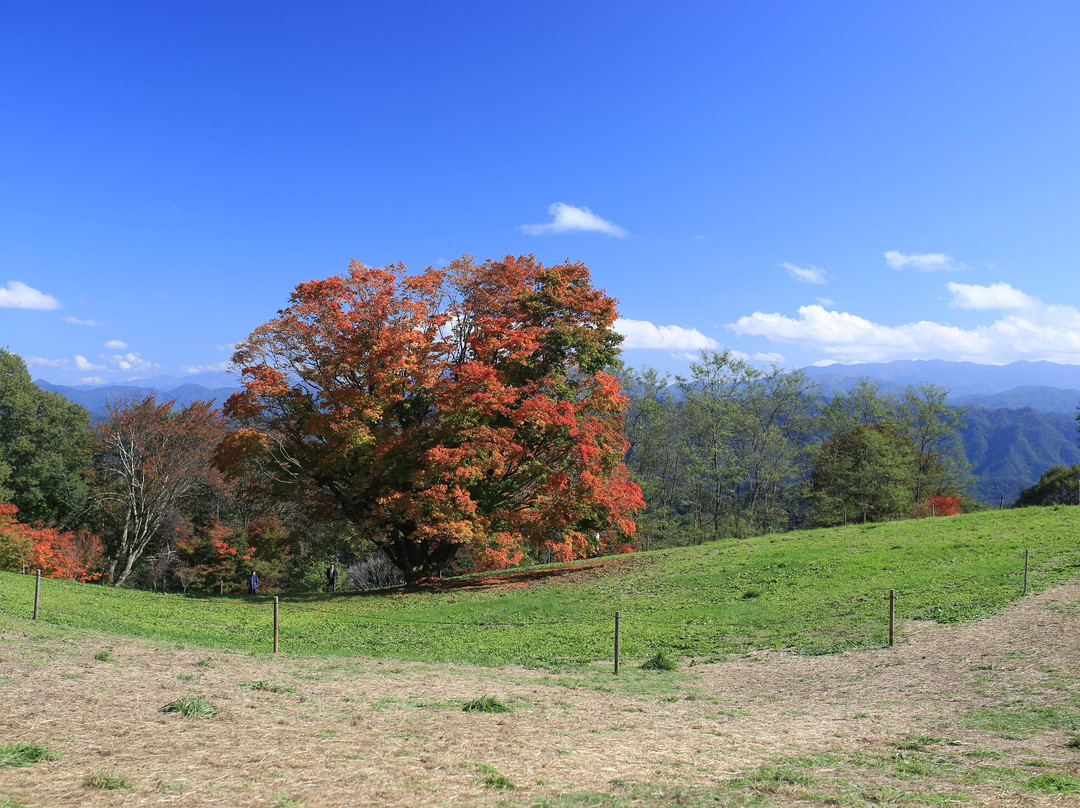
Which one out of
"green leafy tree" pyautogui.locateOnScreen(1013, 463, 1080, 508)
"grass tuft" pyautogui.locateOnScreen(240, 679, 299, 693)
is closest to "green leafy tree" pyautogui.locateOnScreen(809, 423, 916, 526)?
"green leafy tree" pyautogui.locateOnScreen(1013, 463, 1080, 508)

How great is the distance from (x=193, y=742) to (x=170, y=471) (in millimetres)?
35481

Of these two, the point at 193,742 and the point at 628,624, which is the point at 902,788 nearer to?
the point at 193,742

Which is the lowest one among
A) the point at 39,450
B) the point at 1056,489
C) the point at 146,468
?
the point at 1056,489

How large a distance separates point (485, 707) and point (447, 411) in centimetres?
1604

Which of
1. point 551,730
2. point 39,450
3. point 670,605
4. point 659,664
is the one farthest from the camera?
point 39,450

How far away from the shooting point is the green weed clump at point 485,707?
9.27m

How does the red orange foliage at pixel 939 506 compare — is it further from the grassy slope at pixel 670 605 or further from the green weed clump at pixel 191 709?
the green weed clump at pixel 191 709

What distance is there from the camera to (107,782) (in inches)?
220

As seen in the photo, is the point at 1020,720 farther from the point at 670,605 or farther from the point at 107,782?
the point at 670,605

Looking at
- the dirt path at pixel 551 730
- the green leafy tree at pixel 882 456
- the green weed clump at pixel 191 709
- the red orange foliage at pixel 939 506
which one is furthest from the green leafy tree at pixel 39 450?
the red orange foliage at pixel 939 506

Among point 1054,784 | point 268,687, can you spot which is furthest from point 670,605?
point 1054,784

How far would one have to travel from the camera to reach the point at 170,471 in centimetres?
3766

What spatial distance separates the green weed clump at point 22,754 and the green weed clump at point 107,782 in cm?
76

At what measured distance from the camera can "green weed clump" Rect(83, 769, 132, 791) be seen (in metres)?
5.57
